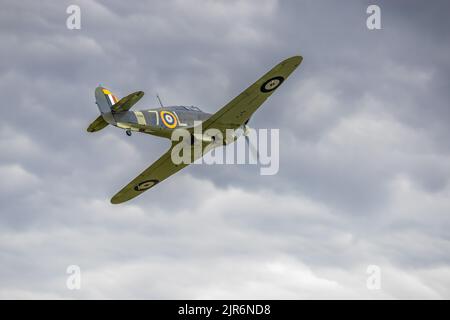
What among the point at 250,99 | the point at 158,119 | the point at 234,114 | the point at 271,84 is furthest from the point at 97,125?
the point at 271,84

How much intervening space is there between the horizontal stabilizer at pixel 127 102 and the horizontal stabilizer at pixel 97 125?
38.8 inches

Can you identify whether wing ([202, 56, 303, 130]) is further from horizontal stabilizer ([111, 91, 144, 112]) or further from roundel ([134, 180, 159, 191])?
roundel ([134, 180, 159, 191])

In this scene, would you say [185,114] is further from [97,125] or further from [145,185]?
[145,185]

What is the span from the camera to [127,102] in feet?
93.0

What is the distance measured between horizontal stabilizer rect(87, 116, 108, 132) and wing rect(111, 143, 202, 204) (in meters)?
5.19

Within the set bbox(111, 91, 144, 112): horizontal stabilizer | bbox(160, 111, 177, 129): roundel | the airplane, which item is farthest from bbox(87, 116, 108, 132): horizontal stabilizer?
bbox(160, 111, 177, 129): roundel

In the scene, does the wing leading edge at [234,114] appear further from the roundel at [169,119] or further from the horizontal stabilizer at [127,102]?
the horizontal stabilizer at [127,102]

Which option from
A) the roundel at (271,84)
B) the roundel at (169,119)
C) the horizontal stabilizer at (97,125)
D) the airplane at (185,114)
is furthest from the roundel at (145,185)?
the roundel at (271,84)

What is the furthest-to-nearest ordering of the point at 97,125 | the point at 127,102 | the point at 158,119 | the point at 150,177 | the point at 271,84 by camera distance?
the point at 150,177 < the point at 158,119 < the point at 271,84 < the point at 97,125 < the point at 127,102

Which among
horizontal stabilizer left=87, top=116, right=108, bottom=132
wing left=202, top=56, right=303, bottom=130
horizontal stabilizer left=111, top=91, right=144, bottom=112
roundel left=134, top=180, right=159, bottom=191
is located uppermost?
wing left=202, top=56, right=303, bottom=130

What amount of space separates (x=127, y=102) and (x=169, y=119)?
3009mm

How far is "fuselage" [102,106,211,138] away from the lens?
28.7m

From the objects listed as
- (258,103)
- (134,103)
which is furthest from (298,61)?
(134,103)

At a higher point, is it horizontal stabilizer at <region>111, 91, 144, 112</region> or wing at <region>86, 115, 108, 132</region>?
horizontal stabilizer at <region>111, 91, 144, 112</region>
